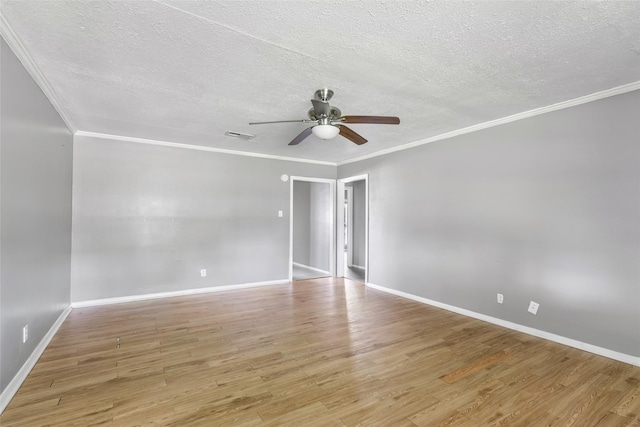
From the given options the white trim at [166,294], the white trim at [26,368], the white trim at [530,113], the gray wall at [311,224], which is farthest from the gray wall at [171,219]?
the white trim at [530,113]

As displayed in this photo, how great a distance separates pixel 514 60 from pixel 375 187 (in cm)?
324

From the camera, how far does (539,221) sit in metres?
3.23

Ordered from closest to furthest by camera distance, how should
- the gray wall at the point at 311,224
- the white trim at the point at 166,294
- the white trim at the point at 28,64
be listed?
the white trim at the point at 28,64 < the white trim at the point at 166,294 < the gray wall at the point at 311,224

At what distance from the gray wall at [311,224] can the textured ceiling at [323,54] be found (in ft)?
12.1

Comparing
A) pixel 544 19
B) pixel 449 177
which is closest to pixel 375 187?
pixel 449 177

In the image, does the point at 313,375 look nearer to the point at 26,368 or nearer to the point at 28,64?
the point at 26,368

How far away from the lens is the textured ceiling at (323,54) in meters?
1.74

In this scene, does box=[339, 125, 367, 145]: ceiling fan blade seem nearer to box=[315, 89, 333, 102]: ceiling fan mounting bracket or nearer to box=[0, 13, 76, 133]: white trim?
box=[315, 89, 333, 102]: ceiling fan mounting bracket

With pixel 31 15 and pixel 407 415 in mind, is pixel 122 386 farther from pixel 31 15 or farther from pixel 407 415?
pixel 31 15

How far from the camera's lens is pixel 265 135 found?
169 inches

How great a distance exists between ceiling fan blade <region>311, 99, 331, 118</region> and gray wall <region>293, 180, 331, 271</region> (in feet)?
13.4

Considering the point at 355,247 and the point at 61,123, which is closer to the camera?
the point at 61,123

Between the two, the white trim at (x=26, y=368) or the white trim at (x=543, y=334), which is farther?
the white trim at (x=543, y=334)

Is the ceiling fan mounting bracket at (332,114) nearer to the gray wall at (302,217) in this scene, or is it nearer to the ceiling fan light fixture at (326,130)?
the ceiling fan light fixture at (326,130)
